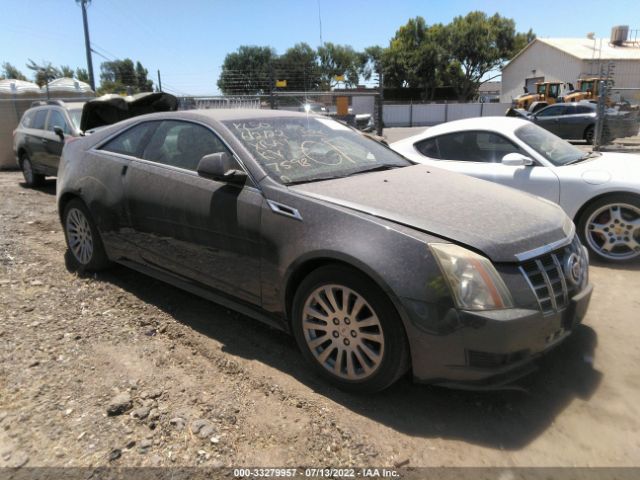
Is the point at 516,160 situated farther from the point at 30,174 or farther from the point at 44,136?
the point at 30,174

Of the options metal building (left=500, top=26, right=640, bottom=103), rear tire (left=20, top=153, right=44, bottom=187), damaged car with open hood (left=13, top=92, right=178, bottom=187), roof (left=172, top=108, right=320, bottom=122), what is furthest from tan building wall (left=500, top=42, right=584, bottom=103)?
roof (left=172, top=108, right=320, bottom=122)

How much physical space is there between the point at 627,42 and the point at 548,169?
5832 centimetres

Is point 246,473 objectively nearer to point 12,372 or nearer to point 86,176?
point 12,372

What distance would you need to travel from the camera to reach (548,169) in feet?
17.4

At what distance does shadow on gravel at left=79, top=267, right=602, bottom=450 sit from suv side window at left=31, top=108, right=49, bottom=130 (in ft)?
25.8

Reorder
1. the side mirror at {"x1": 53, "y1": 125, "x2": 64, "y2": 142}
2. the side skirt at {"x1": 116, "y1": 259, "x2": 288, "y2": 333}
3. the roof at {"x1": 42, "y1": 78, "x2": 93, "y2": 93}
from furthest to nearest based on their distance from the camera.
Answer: the roof at {"x1": 42, "y1": 78, "x2": 93, "y2": 93}, the side mirror at {"x1": 53, "y1": 125, "x2": 64, "y2": 142}, the side skirt at {"x1": 116, "y1": 259, "x2": 288, "y2": 333}

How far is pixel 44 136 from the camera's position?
9.15 meters

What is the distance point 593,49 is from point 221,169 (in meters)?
56.6

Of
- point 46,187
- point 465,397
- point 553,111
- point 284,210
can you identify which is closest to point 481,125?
point 284,210

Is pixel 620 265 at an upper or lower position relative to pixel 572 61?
lower

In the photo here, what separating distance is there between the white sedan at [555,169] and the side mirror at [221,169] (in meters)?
3.33

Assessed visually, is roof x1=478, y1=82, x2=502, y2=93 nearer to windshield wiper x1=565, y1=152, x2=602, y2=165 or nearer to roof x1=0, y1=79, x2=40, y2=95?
roof x1=0, y1=79, x2=40, y2=95

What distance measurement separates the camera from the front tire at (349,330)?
2.59m

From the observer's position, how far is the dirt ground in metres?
2.41
